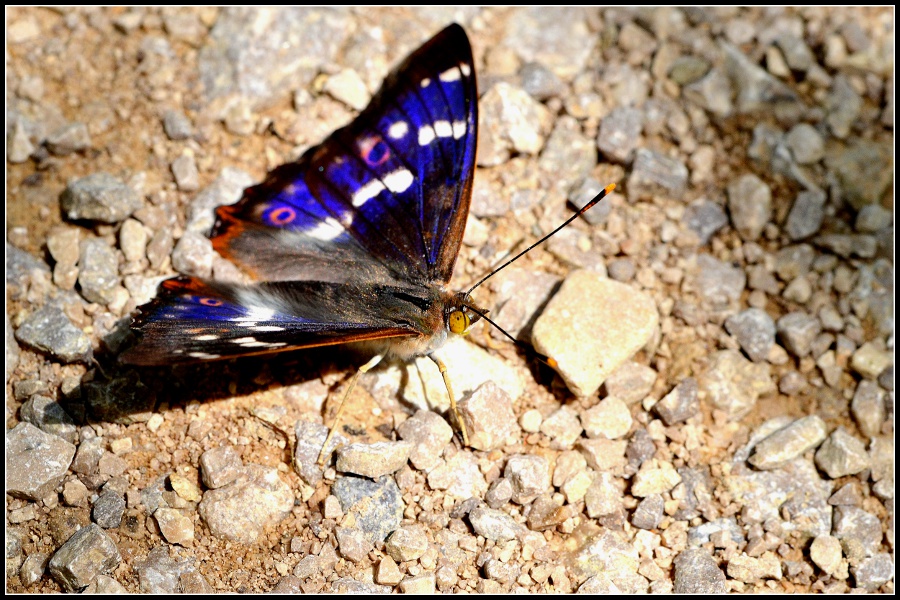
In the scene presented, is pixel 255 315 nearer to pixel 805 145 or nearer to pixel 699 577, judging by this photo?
pixel 699 577

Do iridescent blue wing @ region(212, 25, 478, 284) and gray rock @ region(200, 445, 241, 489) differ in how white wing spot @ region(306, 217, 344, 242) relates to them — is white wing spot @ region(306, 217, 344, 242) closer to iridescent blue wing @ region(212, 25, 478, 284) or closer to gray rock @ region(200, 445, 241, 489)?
iridescent blue wing @ region(212, 25, 478, 284)

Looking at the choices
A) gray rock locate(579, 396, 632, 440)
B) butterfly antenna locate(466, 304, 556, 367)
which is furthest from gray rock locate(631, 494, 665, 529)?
butterfly antenna locate(466, 304, 556, 367)

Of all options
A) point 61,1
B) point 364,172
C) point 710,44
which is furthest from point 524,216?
point 61,1

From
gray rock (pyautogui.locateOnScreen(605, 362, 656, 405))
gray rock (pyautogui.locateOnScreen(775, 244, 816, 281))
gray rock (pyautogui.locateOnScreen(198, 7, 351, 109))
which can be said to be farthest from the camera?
gray rock (pyautogui.locateOnScreen(198, 7, 351, 109))

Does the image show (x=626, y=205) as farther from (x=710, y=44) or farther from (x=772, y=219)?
(x=710, y=44)

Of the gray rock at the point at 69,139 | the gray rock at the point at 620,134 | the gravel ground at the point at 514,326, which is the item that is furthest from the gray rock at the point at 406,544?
the gray rock at the point at 69,139
